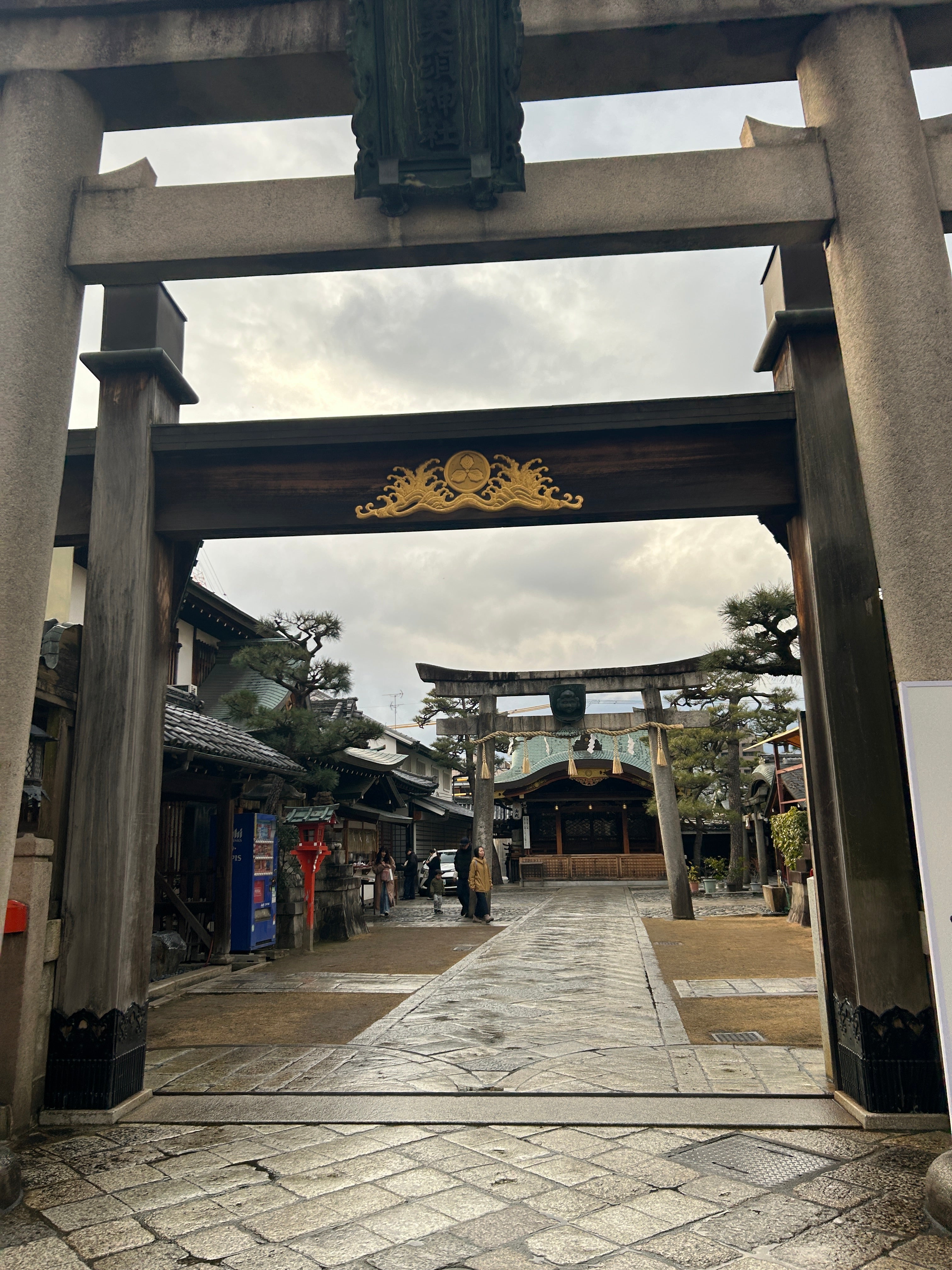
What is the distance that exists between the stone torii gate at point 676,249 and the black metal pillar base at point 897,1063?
0.5 inches

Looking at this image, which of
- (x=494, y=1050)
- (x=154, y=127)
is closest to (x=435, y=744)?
(x=494, y=1050)

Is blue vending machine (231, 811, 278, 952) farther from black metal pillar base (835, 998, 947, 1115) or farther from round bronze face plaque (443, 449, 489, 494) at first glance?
black metal pillar base (835, 998, 947, 1115)

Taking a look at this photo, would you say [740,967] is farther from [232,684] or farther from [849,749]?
[232,684]

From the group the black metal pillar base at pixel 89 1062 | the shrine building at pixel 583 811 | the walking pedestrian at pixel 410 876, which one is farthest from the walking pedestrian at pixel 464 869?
the black metal pillar base at pixel 89 1062

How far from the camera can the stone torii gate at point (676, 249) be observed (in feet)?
12.9

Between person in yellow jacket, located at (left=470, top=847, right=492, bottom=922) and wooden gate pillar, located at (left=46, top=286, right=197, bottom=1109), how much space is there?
37.5ft

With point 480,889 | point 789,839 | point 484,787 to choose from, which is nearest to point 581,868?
point 484,787

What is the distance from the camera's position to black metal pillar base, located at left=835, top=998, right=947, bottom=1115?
14.0 feet

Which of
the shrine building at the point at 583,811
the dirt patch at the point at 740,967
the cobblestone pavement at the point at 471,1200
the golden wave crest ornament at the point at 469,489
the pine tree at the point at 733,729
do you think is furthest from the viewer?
the shrine building at the point at 583,811

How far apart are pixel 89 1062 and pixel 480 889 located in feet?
39.3

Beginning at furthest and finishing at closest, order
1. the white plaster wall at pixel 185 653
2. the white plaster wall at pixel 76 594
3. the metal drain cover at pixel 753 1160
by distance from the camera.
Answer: the white plaster wall at pixel 185 653 < the white plaster wall at pixel 76 594 < the metal drain cover at pixel 753 1160

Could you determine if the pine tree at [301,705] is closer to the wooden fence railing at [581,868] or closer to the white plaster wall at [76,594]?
the white plaster wall at [76,594]

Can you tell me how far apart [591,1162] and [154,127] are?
583cm

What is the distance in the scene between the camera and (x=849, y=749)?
4668 mm
